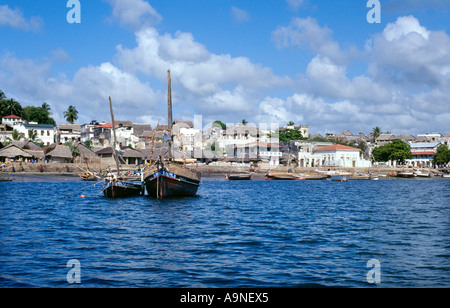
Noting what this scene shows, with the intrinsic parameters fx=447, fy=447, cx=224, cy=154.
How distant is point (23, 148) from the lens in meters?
90.6

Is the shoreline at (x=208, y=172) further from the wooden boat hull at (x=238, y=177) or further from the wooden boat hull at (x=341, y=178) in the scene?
the wooden boat hull at (x=341, y=178)

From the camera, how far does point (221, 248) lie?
1759 cm

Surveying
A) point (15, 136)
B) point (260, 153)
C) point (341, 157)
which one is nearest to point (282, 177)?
point (260, 153)

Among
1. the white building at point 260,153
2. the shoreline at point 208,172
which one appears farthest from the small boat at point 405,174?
the white building at point 260,153

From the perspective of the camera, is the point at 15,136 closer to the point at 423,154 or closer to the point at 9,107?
the point at 9,107

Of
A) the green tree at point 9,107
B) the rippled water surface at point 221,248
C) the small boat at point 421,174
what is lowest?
the rippled water surface at point 221,248

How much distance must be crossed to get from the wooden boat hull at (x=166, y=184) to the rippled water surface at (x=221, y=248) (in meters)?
8.42

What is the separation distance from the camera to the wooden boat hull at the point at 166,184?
3891cm

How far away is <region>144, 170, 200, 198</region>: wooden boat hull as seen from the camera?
128ft

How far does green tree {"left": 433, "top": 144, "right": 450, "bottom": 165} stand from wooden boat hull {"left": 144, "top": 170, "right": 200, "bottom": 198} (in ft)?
363
